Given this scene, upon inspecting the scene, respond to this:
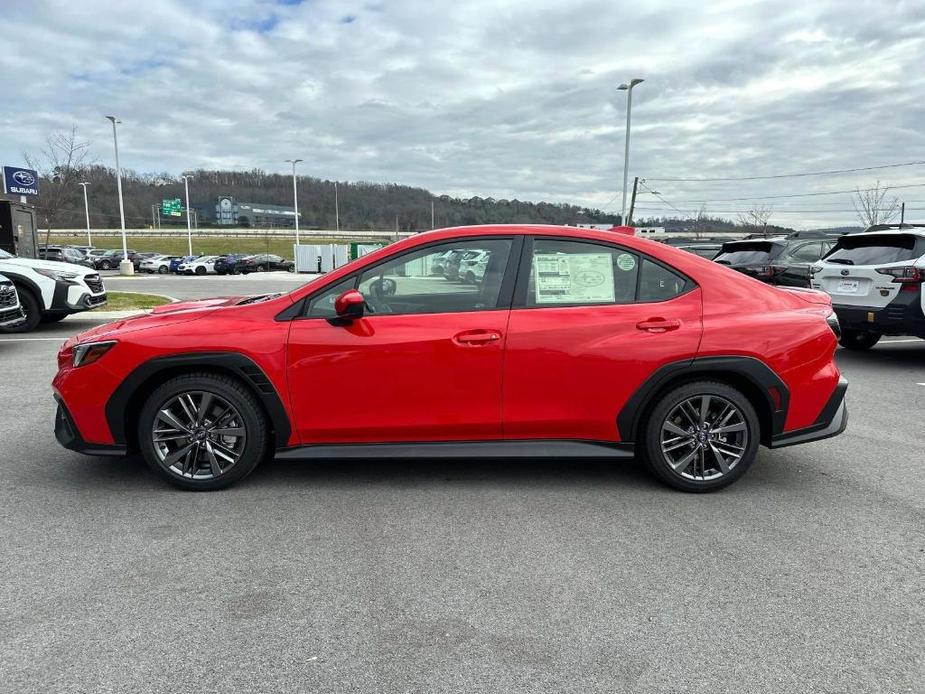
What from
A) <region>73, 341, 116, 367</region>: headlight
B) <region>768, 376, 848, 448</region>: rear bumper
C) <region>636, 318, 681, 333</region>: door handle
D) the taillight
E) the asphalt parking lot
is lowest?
the asphalt parking lot

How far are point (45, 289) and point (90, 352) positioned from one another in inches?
326

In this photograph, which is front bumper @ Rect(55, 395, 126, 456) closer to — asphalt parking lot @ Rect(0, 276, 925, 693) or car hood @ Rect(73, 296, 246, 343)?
asphalt parking lot @ Rect(0, 276, 925, 693)

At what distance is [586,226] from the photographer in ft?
14.0

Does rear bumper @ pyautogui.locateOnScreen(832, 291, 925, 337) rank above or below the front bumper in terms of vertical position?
above

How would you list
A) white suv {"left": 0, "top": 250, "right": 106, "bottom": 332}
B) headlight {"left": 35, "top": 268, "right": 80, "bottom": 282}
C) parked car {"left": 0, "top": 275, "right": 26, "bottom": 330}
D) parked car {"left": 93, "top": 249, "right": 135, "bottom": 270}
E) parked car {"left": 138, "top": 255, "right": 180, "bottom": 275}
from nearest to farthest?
parked car {"left": 0, "top": 275, "right": 26, "bottom": 330} < white suv {"left": 0, "top": 250, "right": 106, "bottom": 332} < headlight {"left": 35, "top": 268, "right": 80, "bottom": 282} < parked car {"left": 93, "top": 249, "right": 135, "bottom": 270} < parked car {"left": 138, "top": 255, "right": 180, "bottom": 275}

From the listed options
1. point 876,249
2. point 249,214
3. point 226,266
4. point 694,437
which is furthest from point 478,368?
point 249,214

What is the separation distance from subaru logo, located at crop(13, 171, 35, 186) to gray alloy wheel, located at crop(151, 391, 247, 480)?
28.0m

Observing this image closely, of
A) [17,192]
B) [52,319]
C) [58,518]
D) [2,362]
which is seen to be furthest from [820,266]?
[17,192]

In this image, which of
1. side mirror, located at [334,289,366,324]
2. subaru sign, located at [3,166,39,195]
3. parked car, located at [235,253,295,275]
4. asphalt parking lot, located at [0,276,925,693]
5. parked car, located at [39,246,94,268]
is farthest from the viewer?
parked car, located at [235,253,295,275]

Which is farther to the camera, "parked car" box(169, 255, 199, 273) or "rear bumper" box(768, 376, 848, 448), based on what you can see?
"parked car" box(169, 255, 199, 273)

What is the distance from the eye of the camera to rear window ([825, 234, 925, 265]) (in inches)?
306

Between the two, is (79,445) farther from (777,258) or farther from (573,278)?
(777,258)

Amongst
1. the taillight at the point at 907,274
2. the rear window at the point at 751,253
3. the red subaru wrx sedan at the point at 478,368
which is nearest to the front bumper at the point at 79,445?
the red subaru wrx sedan at the point at 478,368

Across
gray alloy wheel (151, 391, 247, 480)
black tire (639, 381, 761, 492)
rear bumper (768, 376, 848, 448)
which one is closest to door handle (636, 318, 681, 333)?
black tire (639, 381, 761, 492)
